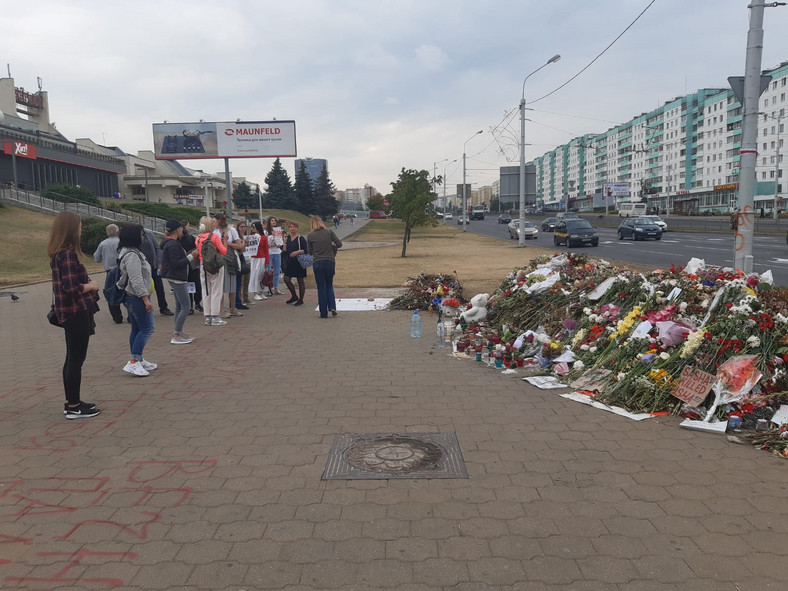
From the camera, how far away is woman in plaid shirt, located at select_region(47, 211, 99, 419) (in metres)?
5.03

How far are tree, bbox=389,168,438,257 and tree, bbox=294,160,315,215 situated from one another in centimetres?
6362

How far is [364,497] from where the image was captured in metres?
3.62

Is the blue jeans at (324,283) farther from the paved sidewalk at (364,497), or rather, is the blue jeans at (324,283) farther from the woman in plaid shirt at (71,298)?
the woman in plaid shirt at (71,298)

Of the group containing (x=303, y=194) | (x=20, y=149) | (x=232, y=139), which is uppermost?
(x=20, y=149)

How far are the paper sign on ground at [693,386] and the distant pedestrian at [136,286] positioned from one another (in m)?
5.20

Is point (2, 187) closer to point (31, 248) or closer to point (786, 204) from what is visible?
point (31, 248)

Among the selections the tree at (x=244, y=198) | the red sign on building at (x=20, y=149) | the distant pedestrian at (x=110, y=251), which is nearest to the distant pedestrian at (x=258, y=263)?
the distant pedestrian at (x=110, y=251)

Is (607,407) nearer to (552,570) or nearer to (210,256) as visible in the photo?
(552,570)

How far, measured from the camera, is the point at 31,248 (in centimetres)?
2923

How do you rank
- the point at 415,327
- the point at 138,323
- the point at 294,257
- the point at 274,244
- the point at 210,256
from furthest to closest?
the point at 274,244, the point at 294,257, the point at 210,256, the point at 415,327, the point at 138,323

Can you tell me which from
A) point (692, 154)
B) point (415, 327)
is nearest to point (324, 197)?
point (692, 154)

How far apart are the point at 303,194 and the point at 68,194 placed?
160ft

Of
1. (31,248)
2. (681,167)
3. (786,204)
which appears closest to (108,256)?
(31,248)

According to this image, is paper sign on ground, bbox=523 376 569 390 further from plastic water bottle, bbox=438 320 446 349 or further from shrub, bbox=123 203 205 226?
shrub, bbox=123 203 205 226
